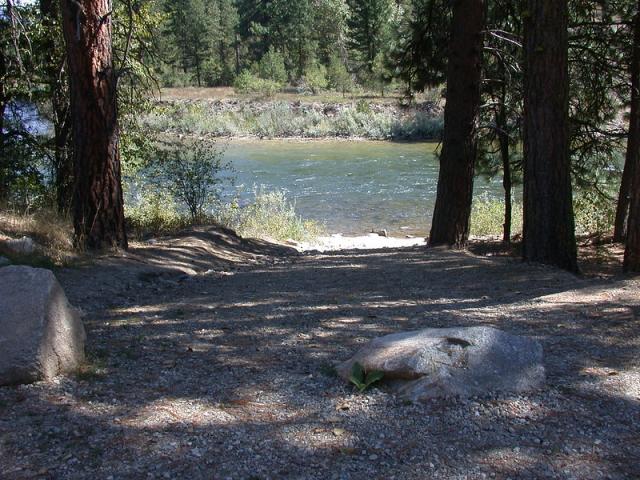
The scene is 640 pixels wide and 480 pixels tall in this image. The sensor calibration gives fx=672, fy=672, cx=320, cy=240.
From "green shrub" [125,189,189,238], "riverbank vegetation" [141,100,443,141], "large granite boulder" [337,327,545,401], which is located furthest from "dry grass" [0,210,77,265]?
"riverbank vegetation" [141,100,443,141]

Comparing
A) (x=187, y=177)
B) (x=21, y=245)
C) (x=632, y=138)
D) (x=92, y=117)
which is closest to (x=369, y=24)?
(x=187, y=177)

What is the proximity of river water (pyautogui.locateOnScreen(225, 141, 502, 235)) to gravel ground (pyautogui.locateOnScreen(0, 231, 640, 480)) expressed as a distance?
12.4 metres

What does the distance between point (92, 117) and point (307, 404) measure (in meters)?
5.90

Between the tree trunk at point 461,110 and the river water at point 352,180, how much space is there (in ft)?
20.2

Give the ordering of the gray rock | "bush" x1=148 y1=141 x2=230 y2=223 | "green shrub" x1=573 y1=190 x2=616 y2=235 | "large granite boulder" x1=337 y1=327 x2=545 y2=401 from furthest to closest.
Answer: "green shrub" x1=573 y1=190 x2=616 y2=235, "bush" x1=148 y1=141 x2=230 y2=223, the gray rock, "large granite boulder" x1=337 y1=327 x2=545 y2=401

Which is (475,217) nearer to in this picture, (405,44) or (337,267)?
(405,44)

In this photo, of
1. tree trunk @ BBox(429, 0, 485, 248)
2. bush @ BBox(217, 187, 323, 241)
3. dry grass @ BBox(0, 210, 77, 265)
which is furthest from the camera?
bush @ BBox(217, 187, 323, 241)

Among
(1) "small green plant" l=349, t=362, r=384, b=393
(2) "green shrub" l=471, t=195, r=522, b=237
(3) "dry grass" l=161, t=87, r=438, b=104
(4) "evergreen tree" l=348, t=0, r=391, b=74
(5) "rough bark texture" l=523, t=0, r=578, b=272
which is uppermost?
(4) "evergreen tree" l=348, t=0, r=391, b=74

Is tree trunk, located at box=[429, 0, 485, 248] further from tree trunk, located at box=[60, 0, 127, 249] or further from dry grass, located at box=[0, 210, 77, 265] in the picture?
dry grass, located at box=[0, 210, 77, 265]

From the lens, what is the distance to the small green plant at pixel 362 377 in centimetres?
389

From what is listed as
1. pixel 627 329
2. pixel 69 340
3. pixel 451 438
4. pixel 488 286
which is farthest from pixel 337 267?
pixel 451 438

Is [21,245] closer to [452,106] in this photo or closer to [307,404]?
[307,404]

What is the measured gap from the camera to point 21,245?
7.55m

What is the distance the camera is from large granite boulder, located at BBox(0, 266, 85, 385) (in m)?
3.81
